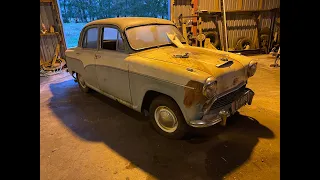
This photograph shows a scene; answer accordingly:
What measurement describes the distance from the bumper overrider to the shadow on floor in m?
0.41

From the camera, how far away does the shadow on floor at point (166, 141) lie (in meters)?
2.57

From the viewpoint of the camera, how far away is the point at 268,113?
380 centimetres

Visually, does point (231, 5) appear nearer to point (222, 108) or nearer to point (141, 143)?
point (222, 108)

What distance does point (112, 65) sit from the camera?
3.59m

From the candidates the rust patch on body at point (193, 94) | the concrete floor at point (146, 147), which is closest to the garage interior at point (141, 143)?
the concrete floor at point (146, 147)

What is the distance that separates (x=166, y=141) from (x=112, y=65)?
1.49 m

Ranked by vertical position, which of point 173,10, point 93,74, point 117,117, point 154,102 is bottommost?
point 117,117

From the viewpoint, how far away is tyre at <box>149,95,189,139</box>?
292 cm

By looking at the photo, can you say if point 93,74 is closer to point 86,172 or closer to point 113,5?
point 86,172

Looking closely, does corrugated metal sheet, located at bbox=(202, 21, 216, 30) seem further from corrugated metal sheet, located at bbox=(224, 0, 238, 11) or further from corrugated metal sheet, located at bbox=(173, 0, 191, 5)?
corrugated metal sheet, located at bbox=(173, 0, 191, 5)

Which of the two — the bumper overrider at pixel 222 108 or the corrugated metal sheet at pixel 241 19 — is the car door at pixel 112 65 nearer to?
the bumper overrider at pixel 222 108
